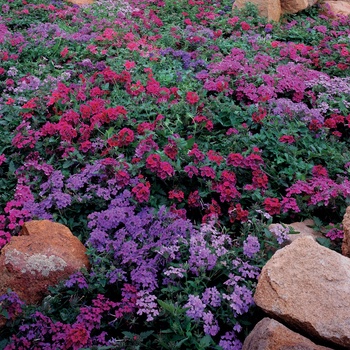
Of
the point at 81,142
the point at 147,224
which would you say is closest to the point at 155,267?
the point at 147,224

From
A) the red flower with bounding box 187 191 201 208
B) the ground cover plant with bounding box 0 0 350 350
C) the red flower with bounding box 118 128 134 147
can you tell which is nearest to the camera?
the ground cover plant with bounding box 0 0 350 350

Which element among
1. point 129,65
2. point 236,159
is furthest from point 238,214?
point 129,65

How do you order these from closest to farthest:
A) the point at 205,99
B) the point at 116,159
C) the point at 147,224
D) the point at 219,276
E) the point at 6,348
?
1. the point at 6,348
2. the point at 219,276
3. the point at 147,224
4. the point at 116,159
5. the point at 205,99

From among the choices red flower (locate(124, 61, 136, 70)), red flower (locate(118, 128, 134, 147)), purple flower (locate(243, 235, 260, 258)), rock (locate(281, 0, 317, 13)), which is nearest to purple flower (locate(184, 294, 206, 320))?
purple flower (locate(243, 235, 260, 258))

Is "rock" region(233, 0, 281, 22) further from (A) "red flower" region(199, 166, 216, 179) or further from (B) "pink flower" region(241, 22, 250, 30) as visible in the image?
(A) "red flower" region(199, 166, 216, 179)

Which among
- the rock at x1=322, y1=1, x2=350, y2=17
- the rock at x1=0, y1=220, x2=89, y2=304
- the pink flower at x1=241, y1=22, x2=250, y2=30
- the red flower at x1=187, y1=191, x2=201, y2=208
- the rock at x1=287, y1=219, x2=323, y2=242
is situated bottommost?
the rock at x1=0, y1=220, x2=89, y2=304

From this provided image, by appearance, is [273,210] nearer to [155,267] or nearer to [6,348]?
[155,267]

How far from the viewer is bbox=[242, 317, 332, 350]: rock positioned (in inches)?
92.6

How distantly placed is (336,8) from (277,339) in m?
8.99

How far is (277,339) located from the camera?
242 cm

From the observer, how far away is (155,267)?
321 cm

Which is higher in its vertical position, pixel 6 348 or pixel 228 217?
pixel 228 217

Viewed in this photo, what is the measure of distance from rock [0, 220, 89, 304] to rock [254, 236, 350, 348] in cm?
136

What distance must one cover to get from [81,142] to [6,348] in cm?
214
